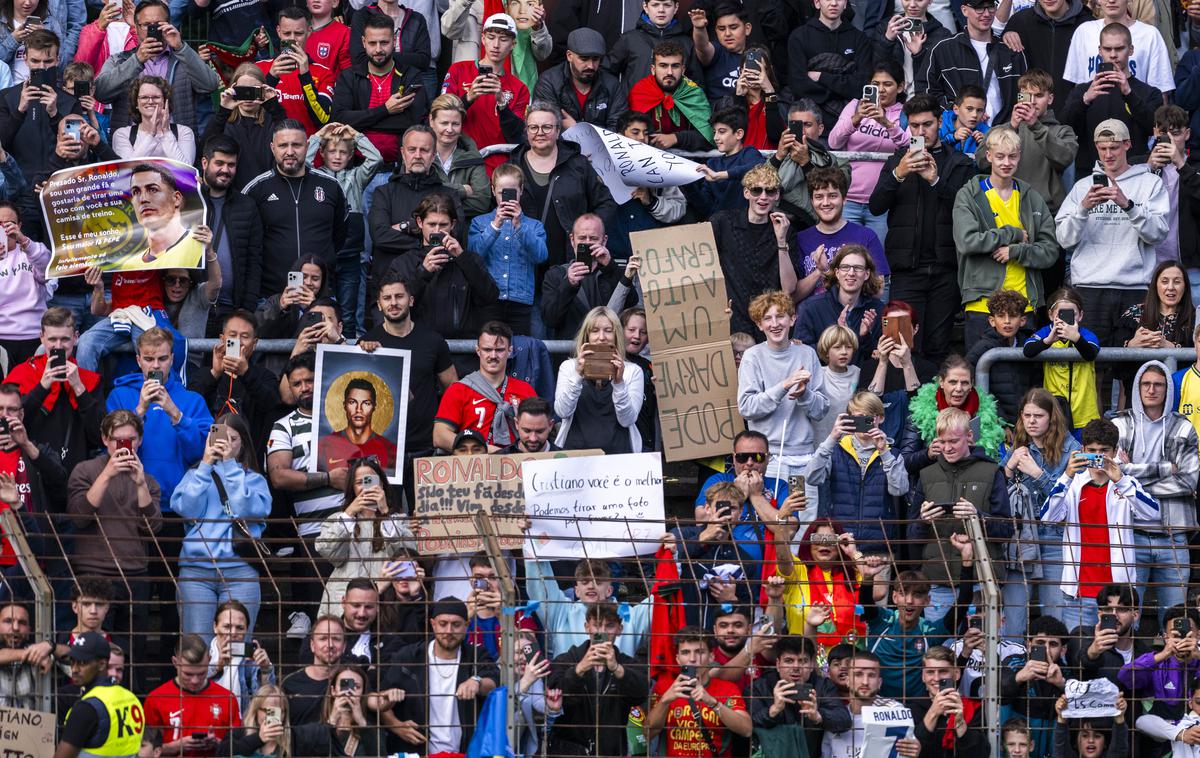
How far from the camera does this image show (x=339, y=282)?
62.7ft

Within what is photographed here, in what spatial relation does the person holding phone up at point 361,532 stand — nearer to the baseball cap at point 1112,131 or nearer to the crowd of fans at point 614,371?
the crowd of fans at point 614,371

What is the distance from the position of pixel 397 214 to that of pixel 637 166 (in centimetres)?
187

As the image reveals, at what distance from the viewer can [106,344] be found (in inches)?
687

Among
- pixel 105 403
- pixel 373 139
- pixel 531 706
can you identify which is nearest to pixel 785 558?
pixel 531 706

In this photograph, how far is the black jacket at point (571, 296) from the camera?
18172 millimetres

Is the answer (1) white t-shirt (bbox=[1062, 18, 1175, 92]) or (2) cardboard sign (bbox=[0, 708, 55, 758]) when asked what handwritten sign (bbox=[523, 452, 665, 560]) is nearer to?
(2) cardboard sign (bbox=[0, 708, 55, 758])

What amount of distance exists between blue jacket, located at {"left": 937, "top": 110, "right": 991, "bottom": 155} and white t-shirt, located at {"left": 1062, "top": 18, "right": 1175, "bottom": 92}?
39.6 inches

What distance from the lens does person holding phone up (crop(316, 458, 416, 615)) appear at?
14.6 meters

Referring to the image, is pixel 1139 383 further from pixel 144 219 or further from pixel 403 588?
pixel 144 219

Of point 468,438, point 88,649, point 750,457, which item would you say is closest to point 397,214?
point 468,438

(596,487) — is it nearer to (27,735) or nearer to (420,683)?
(420,683)

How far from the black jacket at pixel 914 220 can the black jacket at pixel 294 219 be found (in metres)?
4.10

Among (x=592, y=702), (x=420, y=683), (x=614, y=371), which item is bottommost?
(x=592, y=702)

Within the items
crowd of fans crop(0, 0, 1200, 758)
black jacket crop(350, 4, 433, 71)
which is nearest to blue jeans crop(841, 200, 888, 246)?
crowd of fans crop(0, 0, 1200, 758)
